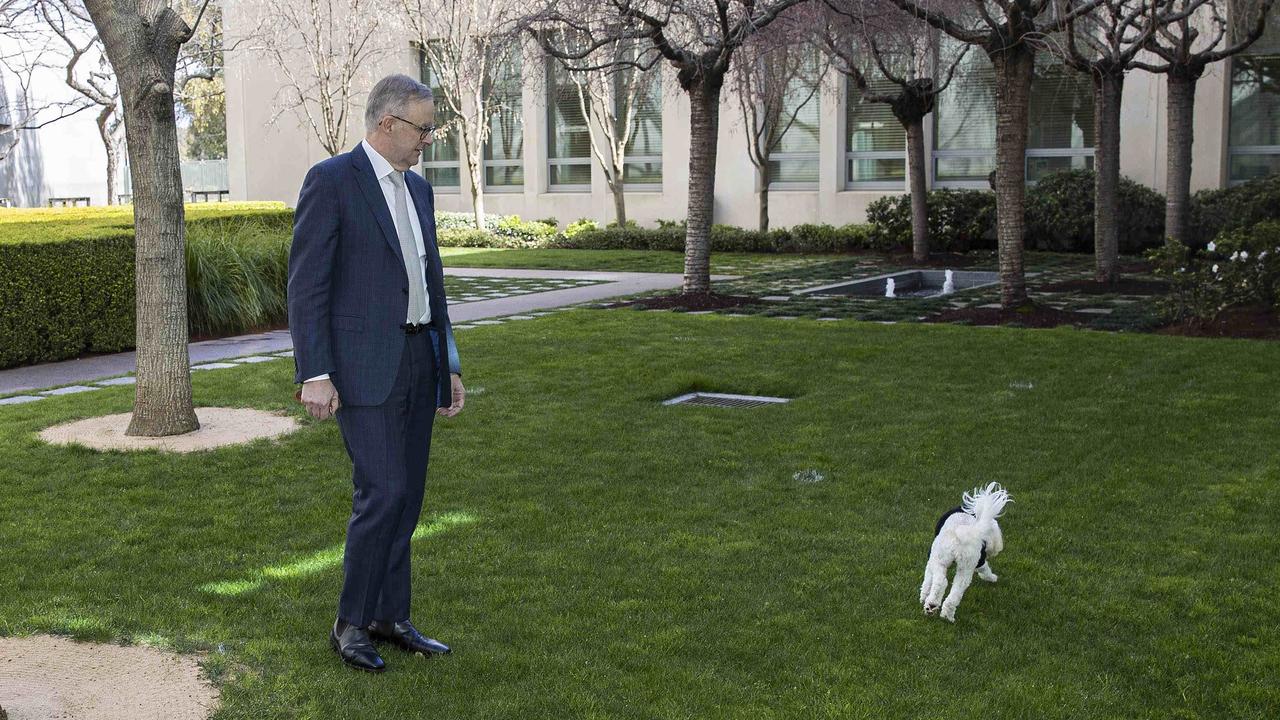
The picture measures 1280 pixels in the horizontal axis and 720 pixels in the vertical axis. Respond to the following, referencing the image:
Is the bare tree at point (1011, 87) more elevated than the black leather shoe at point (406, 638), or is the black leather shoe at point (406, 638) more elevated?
the bare tree at point (1011, 87)

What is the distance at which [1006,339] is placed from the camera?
1112 centimetres

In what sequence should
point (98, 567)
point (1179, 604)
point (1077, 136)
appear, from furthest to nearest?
1. point (1077, 136)
2. point (98, 567)
3. point (1179, 604)

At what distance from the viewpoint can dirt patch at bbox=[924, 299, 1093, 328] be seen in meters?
12.3

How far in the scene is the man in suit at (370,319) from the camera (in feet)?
12.6

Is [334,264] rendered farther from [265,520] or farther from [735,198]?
[735,198]

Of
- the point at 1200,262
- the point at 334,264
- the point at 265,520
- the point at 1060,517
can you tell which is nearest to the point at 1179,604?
the point at 1060,517

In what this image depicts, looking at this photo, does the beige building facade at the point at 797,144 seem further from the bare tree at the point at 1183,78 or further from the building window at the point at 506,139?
the bare tree at the point at 1183,78

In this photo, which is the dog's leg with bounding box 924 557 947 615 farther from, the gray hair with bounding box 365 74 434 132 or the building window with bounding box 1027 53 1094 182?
the building window with bounding box 1027 53 1094 182

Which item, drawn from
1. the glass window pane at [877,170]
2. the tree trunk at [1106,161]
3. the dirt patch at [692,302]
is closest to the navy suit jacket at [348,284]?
the dirt patch at [692,302]

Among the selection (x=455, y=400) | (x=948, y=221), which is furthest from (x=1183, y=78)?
(x=455, y=400)

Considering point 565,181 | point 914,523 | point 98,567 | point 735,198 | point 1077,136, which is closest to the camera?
point 98,567

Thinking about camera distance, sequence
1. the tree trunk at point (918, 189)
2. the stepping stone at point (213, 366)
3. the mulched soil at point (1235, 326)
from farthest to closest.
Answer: the tree trunk at point (918, 189)
the mulched soil at point (1235, 326)
the stepping stone at point (213, 366)

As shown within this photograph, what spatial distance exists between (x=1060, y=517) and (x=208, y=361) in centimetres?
778

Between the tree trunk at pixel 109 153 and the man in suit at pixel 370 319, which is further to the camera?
the tree trunk at pixel 109 153
